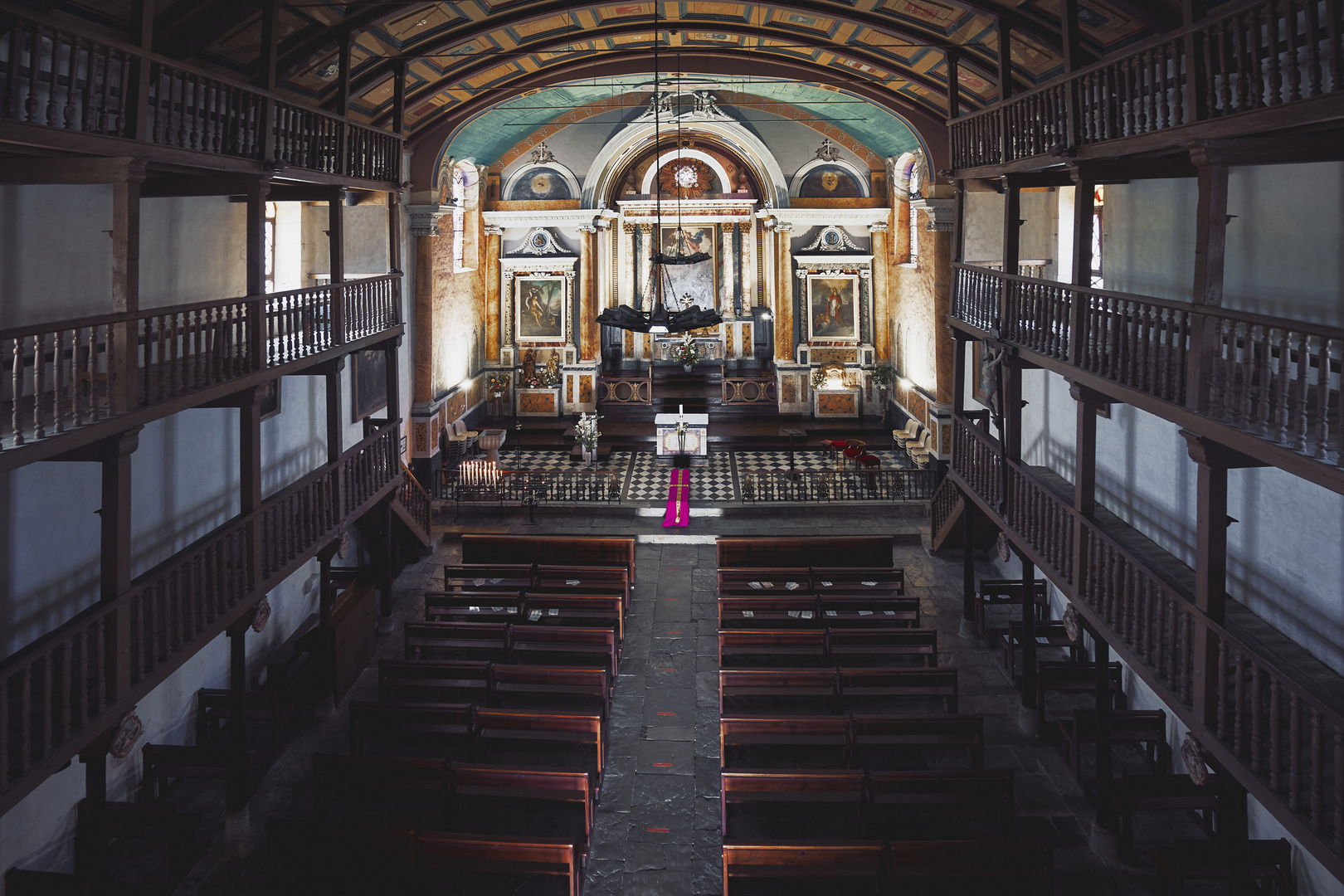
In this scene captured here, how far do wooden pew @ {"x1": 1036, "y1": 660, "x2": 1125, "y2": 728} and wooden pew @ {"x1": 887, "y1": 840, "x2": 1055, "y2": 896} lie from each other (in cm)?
356

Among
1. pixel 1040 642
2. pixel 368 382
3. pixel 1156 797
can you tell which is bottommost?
pixel 1156 797

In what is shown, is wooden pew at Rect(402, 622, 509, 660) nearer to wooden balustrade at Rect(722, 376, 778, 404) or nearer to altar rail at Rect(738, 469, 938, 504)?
altar rail at Rect(738, 469, 938, 504)

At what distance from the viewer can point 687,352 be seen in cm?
2753

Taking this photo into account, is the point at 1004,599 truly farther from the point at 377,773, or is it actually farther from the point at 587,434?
the point at 587,434

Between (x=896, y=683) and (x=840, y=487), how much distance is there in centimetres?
806

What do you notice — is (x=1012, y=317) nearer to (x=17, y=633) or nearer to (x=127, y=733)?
(x=127, y=733)

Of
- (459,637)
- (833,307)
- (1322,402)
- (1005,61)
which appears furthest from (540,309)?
(1322,402)

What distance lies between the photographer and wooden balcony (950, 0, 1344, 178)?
5645 mm

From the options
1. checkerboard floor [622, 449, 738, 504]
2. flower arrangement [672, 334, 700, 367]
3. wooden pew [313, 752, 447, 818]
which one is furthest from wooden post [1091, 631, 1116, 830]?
flower arrangement [672, 334, 700, 367]

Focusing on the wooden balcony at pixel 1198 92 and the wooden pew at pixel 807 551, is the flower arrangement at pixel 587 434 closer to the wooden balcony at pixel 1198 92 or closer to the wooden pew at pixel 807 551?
the wooden pew at pixel 807 551

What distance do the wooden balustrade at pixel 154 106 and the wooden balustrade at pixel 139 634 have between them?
355 cm

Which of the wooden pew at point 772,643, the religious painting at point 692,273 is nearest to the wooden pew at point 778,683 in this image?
the wooden pew at point 772,643

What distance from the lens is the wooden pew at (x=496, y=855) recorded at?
798 centimetres

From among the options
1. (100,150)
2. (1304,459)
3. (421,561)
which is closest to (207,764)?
(100,150)
